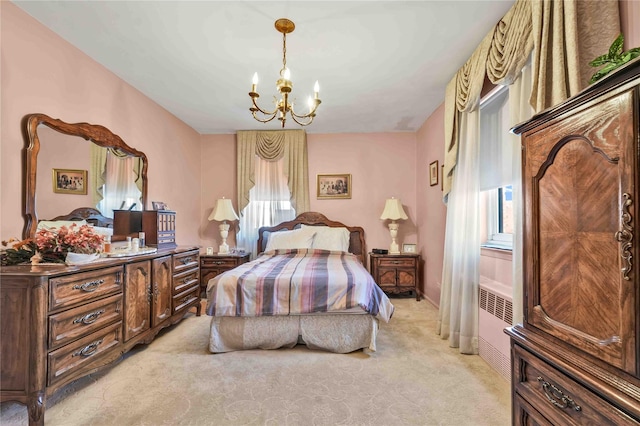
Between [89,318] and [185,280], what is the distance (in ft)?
4.26

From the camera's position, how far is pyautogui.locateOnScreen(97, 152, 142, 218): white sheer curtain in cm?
275

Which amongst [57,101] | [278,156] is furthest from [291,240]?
[57,101]

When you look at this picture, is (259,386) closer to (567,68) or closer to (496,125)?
(567,68)

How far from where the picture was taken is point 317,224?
467cm

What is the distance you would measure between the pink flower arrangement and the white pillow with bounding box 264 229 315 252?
94.3 inches

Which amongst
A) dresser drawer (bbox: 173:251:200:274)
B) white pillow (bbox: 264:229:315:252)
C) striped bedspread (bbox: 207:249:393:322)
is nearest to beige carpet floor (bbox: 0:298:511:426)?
striped bedspread (bbox: 207:249:393:322)

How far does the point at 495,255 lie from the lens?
95.0 inches

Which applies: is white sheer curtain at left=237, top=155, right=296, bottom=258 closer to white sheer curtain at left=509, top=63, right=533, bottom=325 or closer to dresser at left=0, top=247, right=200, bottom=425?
dresser at left=0, top=247, right=200, bottom=425

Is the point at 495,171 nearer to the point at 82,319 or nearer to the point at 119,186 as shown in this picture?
the point at 82,319

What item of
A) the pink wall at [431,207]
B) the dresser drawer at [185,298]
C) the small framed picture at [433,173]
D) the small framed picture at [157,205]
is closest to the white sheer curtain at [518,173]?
the pink wall at [431,207]

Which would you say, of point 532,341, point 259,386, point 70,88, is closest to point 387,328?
point 259,386

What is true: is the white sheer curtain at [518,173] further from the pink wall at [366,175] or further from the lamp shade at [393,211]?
the pink wall at [366,175]

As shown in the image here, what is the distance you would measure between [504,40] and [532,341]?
6.73ft

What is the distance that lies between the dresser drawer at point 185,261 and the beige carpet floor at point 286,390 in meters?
0.79
